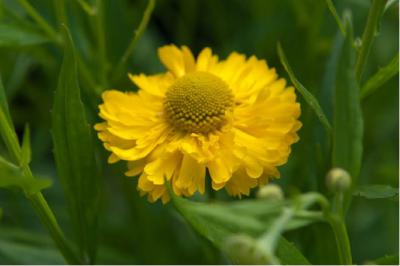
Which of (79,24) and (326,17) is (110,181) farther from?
(326,17)

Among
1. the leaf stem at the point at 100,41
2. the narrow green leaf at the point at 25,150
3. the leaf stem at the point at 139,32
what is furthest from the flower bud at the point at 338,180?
the leaf stem at the point at 100,41

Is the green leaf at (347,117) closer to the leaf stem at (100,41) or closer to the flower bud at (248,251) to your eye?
the flower bud at (248,251)

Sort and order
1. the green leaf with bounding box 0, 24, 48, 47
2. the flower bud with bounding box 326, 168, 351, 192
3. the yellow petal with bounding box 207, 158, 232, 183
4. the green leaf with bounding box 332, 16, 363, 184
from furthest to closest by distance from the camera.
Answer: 1. the green leaf with bounding box 0, 24, 48, 47
2. the yellow petal with bounding box 207, 158, 232, 183
3. the green leaf with bounding box 332, 16, 363, 184
4. the flower bud with bounding box 326, 168, 351, 192

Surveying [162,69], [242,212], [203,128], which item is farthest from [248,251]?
[162,69]

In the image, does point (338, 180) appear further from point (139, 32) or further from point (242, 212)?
point (139, 32)

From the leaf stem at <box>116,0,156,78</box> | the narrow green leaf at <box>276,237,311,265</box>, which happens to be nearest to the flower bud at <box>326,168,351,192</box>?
the narrow green leaf at <box>276,237,311,265</box>

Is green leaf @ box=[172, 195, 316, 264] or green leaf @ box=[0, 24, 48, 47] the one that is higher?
green leaf @ box=[0, 24, 48, 47]

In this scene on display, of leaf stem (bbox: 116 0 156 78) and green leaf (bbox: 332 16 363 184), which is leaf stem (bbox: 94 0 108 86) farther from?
green leaf (bbox: 332 16 363 184)
